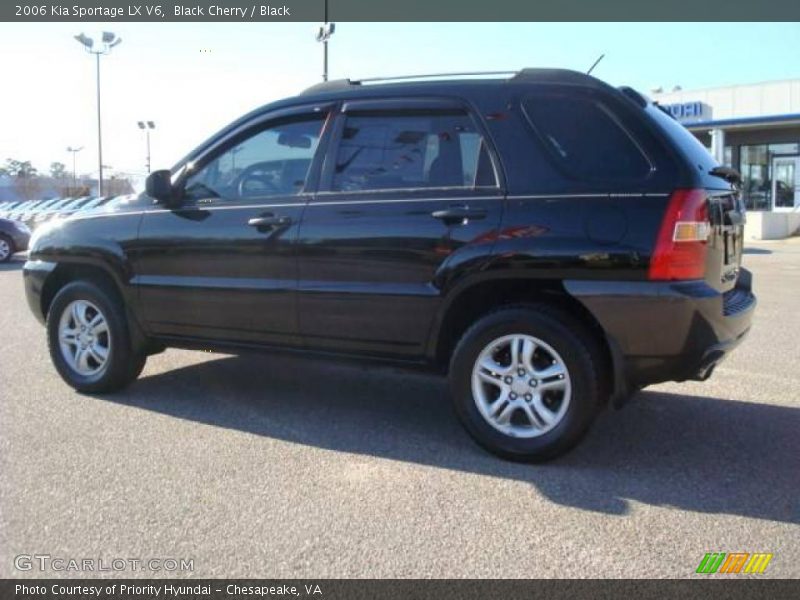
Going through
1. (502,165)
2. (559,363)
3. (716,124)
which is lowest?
(559,363)

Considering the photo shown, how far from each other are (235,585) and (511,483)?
1.50 m

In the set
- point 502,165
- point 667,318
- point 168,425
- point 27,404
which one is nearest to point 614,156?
point 502,165

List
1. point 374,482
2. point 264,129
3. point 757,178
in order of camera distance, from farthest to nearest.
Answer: point 757,178 → point 264,129 → point 374,482

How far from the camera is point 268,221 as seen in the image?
450cm

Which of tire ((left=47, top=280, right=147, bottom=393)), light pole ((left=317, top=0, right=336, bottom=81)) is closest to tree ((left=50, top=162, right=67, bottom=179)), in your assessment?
light pole ((left=317, top=0, right=336, bottom=81))

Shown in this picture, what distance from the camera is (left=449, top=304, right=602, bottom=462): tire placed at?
3.80 m

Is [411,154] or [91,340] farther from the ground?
[411,154]

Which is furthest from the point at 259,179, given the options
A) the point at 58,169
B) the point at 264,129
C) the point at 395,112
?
the point at 58,169

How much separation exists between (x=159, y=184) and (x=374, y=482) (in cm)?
242

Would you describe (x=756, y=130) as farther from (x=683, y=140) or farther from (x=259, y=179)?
(x=259, y=179)

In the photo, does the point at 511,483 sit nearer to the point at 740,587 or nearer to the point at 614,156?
the point at 740,587

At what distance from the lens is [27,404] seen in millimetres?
5051

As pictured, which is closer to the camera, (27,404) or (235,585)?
(235,585)

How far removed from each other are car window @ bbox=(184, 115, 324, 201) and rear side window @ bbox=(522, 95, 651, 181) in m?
1.38
